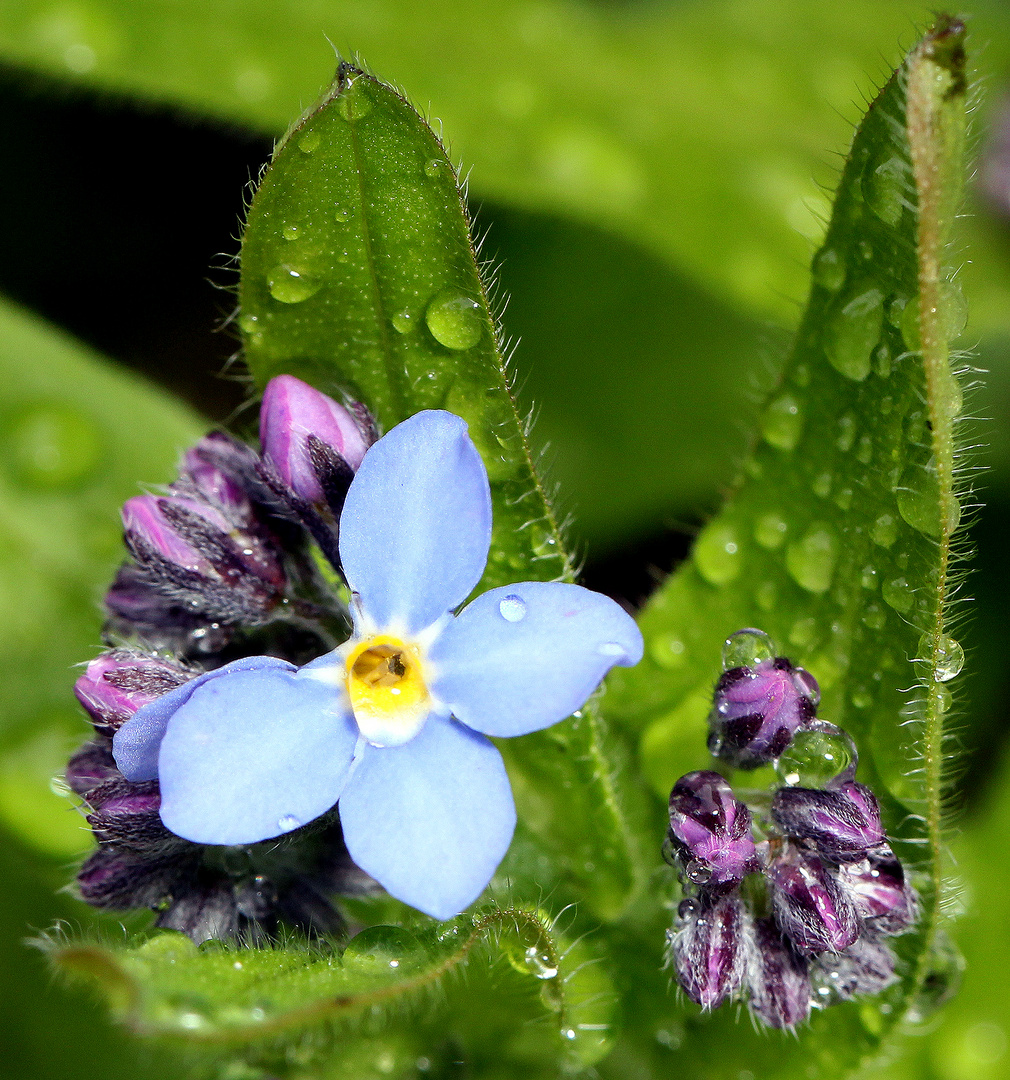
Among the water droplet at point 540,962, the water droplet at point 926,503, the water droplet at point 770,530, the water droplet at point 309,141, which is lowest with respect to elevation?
the water droplet at point 540,962

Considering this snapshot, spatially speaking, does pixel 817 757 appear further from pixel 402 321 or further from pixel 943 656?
pixel 402 321

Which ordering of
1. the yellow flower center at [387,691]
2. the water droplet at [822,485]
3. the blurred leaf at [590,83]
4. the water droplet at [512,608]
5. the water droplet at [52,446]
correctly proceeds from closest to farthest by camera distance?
the water droplet at [512,608] < the yellow flower center at [387,691] < the water droplet at [822,485] < the water droplet at [52,446] < the blurred leaf at [590,83]

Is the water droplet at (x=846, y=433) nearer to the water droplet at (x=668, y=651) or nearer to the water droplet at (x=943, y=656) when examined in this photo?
the water droplet at (x=943, y=656)

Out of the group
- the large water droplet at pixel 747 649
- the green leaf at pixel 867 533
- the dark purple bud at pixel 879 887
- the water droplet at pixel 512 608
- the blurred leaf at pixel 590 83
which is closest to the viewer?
the water droplet at pixel 512 608

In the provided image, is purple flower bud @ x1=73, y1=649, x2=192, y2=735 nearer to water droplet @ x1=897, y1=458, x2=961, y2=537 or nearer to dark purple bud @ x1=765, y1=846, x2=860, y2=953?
dark purple bud @ x1=765, y1=846, x2=860, y2=953

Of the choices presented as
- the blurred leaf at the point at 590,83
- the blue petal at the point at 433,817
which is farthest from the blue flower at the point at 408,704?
the blurred leaf at the point at 590,83

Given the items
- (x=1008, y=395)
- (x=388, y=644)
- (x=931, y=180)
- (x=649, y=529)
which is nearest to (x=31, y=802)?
(x=388, y=644)

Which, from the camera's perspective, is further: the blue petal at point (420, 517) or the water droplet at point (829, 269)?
the water droplet at point (829, 269)
